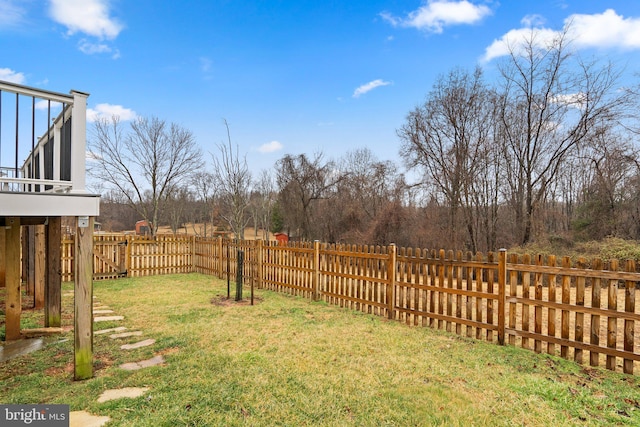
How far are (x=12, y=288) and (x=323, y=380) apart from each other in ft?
16.4

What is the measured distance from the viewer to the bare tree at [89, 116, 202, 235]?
809 inches

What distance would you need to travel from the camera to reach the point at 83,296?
335 centimetres

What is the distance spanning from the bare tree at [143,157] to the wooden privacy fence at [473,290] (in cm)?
1263

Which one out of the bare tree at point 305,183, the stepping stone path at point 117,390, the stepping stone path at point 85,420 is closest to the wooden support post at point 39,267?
the stepping stone path at point 117,390

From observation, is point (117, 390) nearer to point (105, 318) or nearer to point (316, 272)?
point (105, 318)

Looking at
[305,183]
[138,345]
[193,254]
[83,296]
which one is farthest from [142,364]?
[305,183]

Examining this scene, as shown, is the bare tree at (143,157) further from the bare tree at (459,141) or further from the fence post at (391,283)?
the fence post at (391,283)

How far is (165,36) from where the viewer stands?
12828 mm

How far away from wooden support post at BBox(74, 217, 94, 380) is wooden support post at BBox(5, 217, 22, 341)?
2.41 metres

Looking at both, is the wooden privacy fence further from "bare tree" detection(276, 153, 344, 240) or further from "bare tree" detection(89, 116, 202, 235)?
"bare tree" detection(276, 153, 344, 240)

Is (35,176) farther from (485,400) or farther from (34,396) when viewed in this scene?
(485,400)

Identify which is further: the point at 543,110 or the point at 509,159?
the point at 509,159

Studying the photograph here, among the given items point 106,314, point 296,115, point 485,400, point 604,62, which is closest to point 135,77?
point 296,115

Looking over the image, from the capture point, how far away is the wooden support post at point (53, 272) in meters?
5.21
